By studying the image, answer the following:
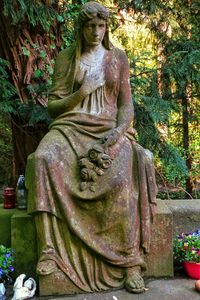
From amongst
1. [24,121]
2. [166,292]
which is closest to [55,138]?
[166,292]

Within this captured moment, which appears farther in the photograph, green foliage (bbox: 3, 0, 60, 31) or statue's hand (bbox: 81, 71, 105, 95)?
green foliage (bbox: 3, 0, 60, 31)

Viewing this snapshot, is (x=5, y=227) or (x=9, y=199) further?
(x=9, y=199)

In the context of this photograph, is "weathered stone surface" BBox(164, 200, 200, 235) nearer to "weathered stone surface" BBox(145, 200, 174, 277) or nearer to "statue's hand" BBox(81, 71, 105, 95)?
"weathered stone surface" BBox(145, 200, 174, 277)

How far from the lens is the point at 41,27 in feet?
18.3

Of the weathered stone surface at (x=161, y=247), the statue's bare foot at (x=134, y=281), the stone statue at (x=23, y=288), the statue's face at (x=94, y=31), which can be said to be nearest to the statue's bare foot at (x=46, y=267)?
the stone statue at (x=23, y=288)

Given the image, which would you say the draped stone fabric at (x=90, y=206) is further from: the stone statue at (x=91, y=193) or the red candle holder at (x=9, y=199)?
the red candle holder at (x=9, y=199)

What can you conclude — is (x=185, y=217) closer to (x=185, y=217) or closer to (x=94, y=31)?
(x=185, y=217)

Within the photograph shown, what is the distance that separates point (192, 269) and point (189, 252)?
0.15 meters

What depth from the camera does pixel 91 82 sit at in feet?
12.1

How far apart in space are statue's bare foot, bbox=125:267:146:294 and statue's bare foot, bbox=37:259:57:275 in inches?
22.9

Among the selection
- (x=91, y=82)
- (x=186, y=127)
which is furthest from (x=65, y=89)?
(x=186, y=127)

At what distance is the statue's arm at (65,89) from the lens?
3648 millimetres

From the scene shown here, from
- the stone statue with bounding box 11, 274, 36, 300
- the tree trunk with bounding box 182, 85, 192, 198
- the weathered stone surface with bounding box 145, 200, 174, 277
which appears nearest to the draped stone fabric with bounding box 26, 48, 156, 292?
the weathered stone surface with bounding box 145, 200, 174, 277

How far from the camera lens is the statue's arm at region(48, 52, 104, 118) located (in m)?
3.65
